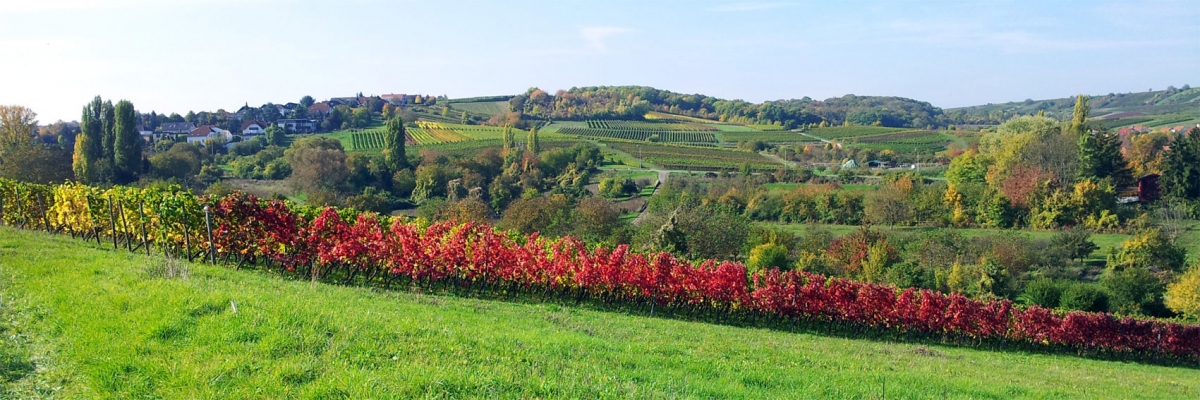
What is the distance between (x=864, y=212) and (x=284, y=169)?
5501cm

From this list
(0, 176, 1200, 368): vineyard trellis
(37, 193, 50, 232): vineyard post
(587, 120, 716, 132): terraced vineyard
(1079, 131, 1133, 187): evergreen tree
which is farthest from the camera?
(587, 120, 716, 132): terraced vineyard

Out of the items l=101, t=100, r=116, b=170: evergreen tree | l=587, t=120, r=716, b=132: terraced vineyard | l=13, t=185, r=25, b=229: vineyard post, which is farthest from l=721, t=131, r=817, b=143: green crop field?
l=13, t=185, r=25, b=229: vineyard post

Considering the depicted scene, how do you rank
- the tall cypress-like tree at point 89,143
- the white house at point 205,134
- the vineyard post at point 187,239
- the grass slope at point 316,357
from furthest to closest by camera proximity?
the white house at point 205,134, the tall cypress-like tree at point 89,143, the vineyard post at point 187,239, the grass slope at point 316,357

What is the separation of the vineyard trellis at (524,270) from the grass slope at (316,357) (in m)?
5.94

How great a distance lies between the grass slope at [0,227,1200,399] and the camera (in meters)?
5.96

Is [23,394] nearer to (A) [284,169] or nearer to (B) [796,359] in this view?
(B) [796,359]

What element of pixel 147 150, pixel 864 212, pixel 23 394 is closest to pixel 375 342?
pixel 23 394

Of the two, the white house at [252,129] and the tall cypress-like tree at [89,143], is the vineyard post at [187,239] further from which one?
the white house at [252,129]

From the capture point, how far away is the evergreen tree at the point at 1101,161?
66188 mm

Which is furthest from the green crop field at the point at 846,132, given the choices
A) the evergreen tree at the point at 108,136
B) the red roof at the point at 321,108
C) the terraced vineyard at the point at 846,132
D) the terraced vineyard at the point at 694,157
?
the evergreen tree at the point at 108,136

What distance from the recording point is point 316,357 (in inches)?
256

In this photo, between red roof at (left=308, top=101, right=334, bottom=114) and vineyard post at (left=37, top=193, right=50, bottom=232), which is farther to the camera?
red roof at (left=308, top=101, right=334, bottom=114)

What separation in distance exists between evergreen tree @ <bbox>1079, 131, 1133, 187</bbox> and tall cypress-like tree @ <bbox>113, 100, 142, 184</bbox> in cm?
8285

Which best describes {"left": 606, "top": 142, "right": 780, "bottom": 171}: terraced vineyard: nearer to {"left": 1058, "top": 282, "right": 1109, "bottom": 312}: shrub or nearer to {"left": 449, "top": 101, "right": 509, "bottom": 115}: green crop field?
{"left": 449, "top": 101, "right": 509, "bottom": 115}: green crop field
